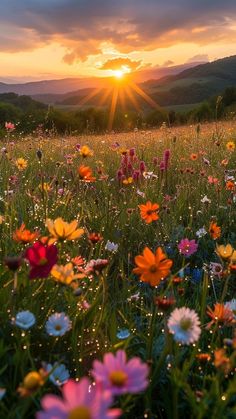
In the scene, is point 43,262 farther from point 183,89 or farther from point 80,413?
point 183,89

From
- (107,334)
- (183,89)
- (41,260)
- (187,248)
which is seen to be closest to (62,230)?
(41,260)

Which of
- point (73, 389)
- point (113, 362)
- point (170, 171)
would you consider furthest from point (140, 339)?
point (170, 171)

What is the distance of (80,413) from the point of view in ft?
1.81

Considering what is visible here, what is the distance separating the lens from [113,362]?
2.42 feet

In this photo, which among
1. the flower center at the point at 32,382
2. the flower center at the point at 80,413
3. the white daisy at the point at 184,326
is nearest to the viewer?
the flower center at the point at 80,413

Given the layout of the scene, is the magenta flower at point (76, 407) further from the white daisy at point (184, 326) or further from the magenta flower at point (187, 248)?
the magenta flower at point (187, 248)

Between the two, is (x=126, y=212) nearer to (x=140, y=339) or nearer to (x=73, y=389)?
(x=140, y=339)

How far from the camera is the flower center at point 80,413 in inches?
21.6

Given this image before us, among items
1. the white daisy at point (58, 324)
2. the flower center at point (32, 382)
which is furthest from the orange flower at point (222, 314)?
the flower center at point (32, 382)

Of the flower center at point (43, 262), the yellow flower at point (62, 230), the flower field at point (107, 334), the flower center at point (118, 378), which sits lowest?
the flower field at point (107, 334)

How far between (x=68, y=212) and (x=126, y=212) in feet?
1.20

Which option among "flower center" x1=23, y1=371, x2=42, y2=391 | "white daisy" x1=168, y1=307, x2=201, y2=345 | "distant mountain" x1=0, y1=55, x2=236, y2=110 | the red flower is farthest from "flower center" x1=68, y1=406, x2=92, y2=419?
"distant mountain" x1=0, y1=55, x2=236, y2=110

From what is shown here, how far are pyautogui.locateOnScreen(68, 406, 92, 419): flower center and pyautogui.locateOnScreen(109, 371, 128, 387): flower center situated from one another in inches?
5.8

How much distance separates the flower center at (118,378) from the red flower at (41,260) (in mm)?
511
